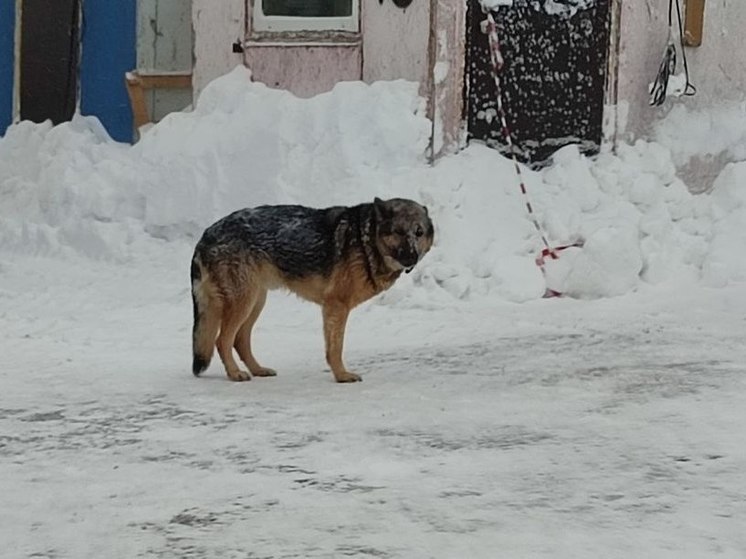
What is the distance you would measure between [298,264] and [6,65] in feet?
24.8

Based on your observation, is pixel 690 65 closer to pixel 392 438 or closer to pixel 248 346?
pixel 248 346

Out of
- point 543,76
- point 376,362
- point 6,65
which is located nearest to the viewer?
point 376,362

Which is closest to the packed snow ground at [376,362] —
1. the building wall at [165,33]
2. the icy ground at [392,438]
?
the icy ground at [392,438]

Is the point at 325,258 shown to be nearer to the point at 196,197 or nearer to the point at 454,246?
the point at 454,246

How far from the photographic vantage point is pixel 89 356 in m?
7.44

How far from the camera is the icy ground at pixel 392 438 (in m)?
4.02

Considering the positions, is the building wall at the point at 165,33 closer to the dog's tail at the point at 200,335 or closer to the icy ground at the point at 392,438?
the icy ground at the point at 392,438

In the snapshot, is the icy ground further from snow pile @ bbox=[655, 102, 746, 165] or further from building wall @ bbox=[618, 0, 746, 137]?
building wall @ bbox=[618, 0, 746, 137]

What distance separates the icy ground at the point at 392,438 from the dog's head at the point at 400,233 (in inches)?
24.8

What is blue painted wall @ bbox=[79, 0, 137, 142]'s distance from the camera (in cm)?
1292

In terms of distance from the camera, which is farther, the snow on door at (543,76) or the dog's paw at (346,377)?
the snow on door at (543,76)

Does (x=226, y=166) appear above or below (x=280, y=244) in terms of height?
above

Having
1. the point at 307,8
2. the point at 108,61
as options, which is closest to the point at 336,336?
the point at 307,8

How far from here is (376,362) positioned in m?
7.30
